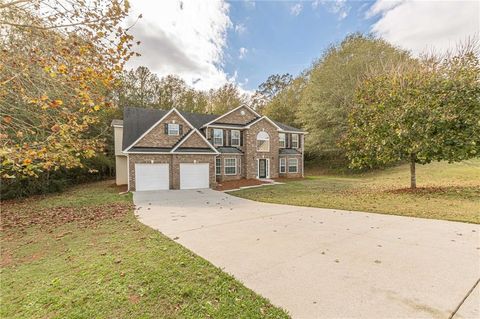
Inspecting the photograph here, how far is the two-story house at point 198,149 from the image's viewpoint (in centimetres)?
1630

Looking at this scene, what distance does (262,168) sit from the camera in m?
22.0

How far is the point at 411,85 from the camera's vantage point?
11.8 metres

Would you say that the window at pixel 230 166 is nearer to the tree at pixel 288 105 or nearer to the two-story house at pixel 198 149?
the two-story house at pixel 198 149

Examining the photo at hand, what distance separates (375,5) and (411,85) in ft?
14.7

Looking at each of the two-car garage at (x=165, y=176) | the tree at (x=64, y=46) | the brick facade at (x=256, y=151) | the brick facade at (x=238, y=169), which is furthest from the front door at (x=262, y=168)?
the tree at (x=64, y=46)

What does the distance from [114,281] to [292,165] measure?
21432 mm

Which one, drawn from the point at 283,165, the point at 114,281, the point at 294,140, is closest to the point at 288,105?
the point at 294,140

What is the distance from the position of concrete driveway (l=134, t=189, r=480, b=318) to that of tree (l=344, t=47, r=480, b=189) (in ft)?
20.1

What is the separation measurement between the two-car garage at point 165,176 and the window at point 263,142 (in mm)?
6339

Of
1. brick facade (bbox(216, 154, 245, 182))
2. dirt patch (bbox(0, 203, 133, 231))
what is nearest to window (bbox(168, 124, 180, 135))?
brick facade (bbox(216, 154, 245, 182))

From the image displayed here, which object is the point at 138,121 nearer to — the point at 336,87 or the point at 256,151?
the point at 256,151

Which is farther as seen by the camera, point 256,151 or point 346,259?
point 256,151

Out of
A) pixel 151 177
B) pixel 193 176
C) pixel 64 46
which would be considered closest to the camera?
pixel 64 46

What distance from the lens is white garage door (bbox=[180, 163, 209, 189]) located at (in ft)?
55.3
